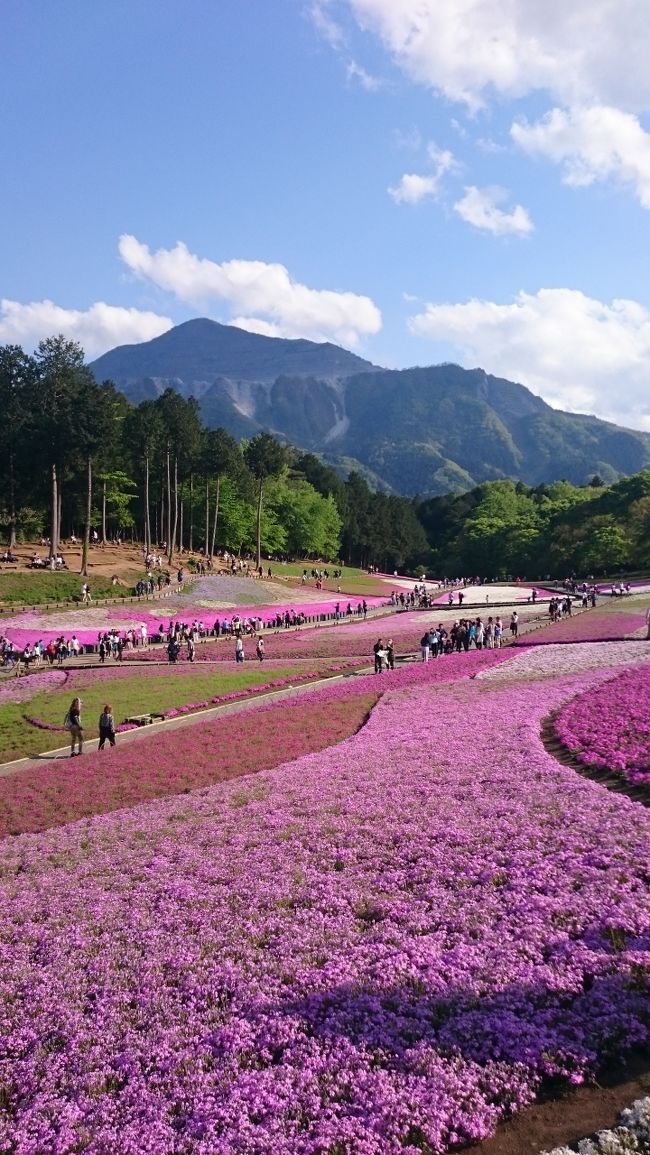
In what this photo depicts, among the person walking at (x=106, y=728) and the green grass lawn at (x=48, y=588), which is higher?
the green grass lawn at (x=48, y=588)

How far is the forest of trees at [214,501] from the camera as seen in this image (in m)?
74.8

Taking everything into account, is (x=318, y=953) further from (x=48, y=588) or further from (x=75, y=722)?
(x=48, y=588)

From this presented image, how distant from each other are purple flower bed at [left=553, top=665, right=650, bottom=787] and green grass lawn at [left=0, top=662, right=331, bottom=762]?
16199 mm

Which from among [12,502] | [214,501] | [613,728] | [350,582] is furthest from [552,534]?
[613,728]

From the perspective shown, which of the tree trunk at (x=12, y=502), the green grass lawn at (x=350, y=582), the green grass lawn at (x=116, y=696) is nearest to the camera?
the green grass lawn at (x=116, y=696)

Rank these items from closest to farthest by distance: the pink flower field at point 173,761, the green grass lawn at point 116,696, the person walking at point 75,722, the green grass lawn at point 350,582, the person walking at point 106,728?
the pink flower field at point 173,761 → the person walking at point 75,722 → the person walking at point 106,728 → the green grass lawn at point 116,696 → the green grass lawn at point 350,582

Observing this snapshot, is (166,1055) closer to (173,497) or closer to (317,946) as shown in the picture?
(317,946)

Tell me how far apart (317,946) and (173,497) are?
3807 inches

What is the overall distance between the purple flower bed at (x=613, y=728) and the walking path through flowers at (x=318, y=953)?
77 centimetres

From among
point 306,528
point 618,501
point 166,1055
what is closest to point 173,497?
point 306,528

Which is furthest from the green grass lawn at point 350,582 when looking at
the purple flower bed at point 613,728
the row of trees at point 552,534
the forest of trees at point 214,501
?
the purple flower bed at point 613,728

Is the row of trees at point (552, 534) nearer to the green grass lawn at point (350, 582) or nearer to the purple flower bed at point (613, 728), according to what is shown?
the green grass lawn at point (350, 582)

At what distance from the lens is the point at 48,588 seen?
63031 millimetres

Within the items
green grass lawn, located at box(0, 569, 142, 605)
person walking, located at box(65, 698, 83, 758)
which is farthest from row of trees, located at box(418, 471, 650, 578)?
person walking, located at box(65, 698, 83, 758)
